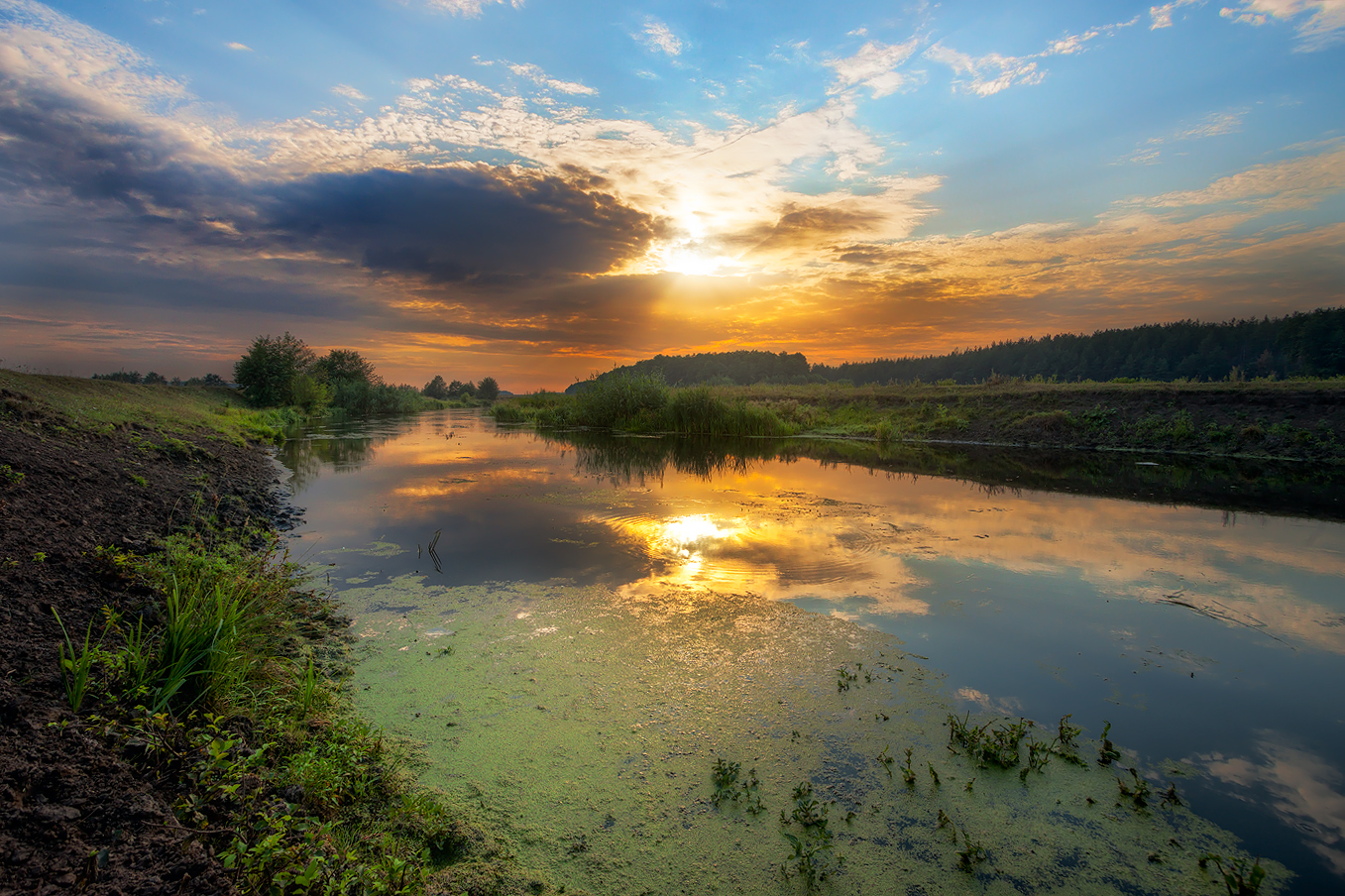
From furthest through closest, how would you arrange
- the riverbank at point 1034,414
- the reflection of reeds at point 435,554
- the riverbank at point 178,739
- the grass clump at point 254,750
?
1. the riverbank at point 1034,414
2. the reflection of reeds at point 435,554
3. the grass clump at point 254,750
4. the riverbank at point 178,739

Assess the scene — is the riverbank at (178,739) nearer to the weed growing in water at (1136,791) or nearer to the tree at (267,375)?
the weed growing in water at (1136,791)

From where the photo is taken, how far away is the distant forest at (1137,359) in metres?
32.7

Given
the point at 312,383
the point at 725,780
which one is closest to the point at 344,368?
the point at 312,383

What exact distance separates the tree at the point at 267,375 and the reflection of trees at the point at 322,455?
14.8 metres

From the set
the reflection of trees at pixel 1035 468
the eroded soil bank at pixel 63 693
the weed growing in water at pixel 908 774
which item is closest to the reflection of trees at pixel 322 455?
the eroded soil bank at pixel 63 693

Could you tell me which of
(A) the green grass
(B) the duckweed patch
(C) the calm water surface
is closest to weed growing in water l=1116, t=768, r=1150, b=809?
(B) the duckweed patch

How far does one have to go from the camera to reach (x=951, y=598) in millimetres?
5137

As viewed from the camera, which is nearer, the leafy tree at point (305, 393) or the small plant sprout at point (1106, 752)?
the small plant sprout at point (1106, 752)

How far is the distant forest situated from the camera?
32656mm

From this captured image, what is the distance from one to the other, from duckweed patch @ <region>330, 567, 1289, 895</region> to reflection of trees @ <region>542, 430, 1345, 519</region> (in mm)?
7669

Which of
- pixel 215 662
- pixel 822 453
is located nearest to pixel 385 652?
pixel 215 662

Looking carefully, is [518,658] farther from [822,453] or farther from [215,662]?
[822,453]

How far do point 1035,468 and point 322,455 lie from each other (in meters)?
19.1

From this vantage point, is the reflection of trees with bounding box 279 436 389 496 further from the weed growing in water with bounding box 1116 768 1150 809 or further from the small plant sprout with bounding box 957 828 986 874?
the weed growing in water with bounding box 1116 768 1150 809
